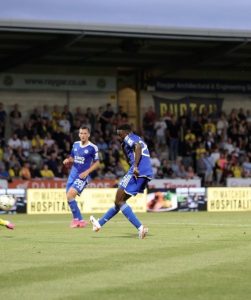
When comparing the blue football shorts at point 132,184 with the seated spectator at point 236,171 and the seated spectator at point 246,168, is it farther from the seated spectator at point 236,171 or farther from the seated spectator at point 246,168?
the seated spectator at point 246,168

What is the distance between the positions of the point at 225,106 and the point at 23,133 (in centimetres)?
1300

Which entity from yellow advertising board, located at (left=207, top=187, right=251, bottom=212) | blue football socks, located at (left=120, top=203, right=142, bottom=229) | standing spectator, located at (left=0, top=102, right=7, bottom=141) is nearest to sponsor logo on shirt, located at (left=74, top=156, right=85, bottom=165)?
blue football socks, located at (left=120, top=203, right=142, bottom=229)

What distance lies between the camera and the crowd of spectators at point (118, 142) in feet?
114

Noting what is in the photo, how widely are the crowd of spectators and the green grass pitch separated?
1746 cm

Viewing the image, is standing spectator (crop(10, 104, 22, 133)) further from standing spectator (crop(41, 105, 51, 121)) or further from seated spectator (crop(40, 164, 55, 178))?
seated spectator (crop(40, 164, 55, 178))

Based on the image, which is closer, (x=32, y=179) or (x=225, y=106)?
(x=32, y=179)

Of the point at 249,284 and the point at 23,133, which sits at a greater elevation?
the point at 23,133

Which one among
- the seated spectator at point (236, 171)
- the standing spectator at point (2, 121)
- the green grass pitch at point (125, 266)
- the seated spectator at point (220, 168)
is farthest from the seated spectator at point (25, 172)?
the green grass pitch at point (125, 266)

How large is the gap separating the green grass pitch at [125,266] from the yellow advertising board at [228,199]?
45.9ft

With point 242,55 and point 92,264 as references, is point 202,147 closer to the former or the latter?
point 242,55

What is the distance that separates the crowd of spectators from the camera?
34.6 meters

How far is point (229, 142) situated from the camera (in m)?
40.3

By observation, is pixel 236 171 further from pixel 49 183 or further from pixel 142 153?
pixel 142 153

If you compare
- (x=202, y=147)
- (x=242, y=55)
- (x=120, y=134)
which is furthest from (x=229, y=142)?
(x=120, y=134)
